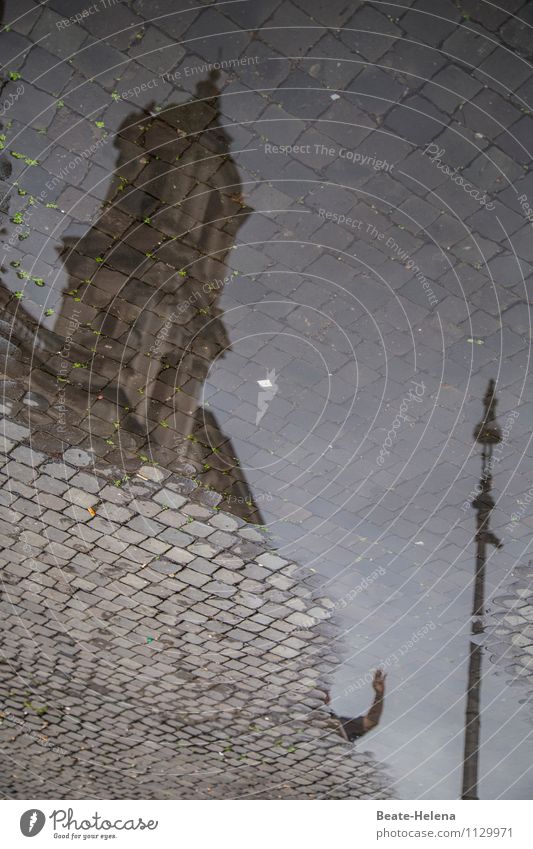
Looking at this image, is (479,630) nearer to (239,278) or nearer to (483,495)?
(483,495)

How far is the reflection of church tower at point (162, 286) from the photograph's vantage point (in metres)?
3.20

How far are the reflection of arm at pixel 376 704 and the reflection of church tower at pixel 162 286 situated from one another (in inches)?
52.4

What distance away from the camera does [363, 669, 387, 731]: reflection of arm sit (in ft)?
13.4

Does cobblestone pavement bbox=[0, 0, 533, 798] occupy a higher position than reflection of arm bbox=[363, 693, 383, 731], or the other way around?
cobblestone pavement bbox=[0, 0, 533, 798]

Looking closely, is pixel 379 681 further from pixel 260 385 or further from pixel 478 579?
pixel 260 385

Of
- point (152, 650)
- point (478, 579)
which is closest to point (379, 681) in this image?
point (478, 579)

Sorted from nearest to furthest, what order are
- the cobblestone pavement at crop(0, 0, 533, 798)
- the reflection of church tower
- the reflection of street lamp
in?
the cobblestone pavement at crop(0, 0, 533, 798) → the reflection of church tower → the reflection of street lamp

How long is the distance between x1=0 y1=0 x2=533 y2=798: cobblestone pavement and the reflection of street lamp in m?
0.06

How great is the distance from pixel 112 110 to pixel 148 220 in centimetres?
54

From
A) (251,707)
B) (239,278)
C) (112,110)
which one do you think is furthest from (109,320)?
(251,707)

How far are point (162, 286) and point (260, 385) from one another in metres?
0.78

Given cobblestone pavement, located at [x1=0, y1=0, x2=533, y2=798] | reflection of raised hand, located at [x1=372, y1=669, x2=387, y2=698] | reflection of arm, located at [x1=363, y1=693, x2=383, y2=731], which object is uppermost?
cobblestone pavement, located at [x1=0, y1=0, x2=533, y2=798]

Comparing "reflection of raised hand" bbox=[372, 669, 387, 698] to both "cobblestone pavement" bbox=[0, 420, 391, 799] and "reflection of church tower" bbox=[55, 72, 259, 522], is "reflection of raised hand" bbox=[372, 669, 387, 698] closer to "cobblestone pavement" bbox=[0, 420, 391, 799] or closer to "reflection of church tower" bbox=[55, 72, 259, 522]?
"cobblestone pavement" bbox=[0, 420, 391, 799]

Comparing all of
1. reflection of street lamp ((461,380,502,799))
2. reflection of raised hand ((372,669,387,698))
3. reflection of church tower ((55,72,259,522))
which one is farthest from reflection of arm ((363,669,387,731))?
reflection of church tower ((55,72,259,522))
